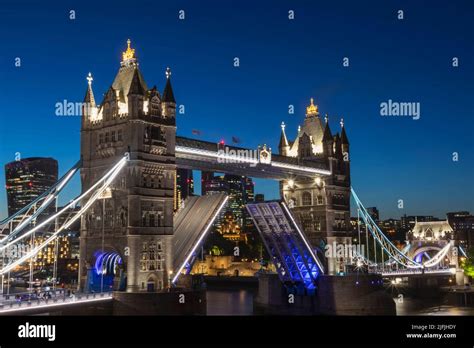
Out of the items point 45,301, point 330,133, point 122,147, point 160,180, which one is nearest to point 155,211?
point 160,180

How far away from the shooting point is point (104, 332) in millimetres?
22703

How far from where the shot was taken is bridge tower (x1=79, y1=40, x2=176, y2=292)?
4397cm

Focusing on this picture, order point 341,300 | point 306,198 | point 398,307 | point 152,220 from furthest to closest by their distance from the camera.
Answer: point 398,307, point 306,198, point 341,300, point 152,220

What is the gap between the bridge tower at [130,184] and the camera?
43969 millimetres

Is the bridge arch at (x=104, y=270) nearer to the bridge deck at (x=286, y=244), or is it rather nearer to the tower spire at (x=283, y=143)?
the bridge deck at (x=286, y=244)

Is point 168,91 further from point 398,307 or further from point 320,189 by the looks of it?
point 398,307

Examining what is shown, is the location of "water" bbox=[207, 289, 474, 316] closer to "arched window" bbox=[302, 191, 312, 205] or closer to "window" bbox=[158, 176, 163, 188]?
"arched window" bbox=[302, 191, 312, 205]

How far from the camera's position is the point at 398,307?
71.3 m

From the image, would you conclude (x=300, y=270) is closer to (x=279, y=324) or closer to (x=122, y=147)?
(x=122, y=147)

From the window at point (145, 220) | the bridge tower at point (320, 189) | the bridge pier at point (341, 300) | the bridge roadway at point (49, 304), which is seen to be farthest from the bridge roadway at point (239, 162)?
the bridge roadway at point (49, 304)

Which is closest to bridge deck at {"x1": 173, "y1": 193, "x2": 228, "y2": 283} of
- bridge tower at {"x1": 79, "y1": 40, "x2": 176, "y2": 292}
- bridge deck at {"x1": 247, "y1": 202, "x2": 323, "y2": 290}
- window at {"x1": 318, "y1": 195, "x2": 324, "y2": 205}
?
bridge tower at {"x1": 79, "y1": 40, "x2": 176, "y2": 292}

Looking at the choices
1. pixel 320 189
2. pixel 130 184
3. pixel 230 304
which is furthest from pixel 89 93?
pixel 230 304

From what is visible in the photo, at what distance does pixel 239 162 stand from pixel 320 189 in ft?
48.0

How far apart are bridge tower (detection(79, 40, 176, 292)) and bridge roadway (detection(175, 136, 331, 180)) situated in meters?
2.89
